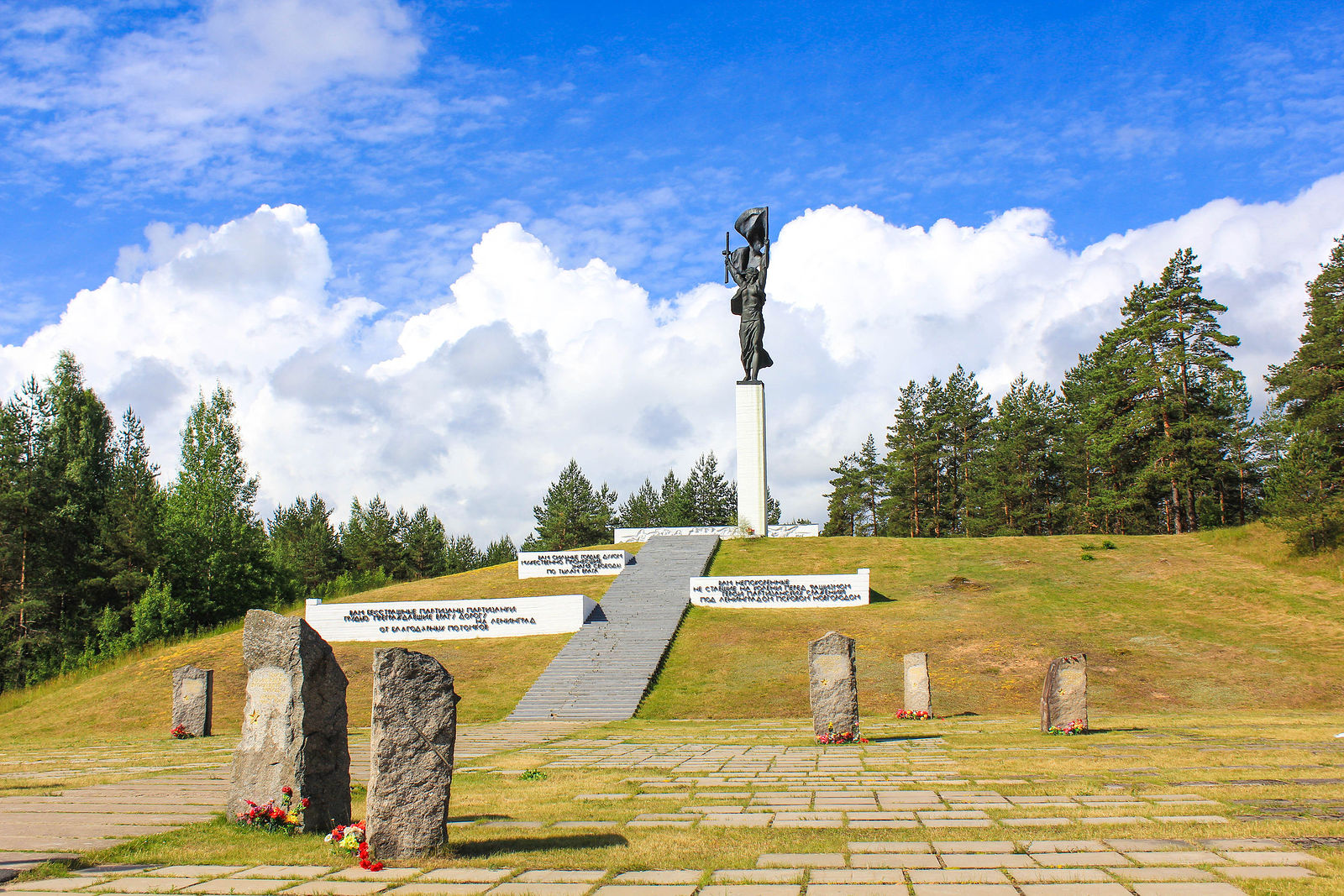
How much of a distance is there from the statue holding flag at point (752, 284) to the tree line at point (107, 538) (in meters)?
29.3

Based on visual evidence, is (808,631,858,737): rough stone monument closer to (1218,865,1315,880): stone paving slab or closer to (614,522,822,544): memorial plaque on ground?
(1218,865,1315,880): stone paving slab

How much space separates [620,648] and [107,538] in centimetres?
3255

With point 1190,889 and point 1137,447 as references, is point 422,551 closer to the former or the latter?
point 1137,447

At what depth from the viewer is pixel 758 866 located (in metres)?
5.65

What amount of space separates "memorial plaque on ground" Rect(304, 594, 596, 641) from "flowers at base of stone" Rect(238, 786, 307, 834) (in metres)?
20.6

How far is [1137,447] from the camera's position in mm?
49438

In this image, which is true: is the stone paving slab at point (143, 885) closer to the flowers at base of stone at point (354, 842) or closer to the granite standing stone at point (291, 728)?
the flowers at base of stone at point (354, 842)

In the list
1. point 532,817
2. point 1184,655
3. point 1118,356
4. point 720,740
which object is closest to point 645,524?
point 1118,356

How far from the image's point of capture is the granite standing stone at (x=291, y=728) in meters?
7.25

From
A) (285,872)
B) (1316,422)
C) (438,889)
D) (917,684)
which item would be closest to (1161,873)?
(438,889)

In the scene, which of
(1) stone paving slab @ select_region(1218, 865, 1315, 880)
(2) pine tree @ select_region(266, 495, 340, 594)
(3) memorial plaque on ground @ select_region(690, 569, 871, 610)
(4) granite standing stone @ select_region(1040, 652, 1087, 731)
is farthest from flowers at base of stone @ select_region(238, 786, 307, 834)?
(2) pine tree @ select_region(266, 495, 340, 594)

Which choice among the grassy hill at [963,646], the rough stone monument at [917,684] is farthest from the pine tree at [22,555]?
the rough stone monument at [917,684]

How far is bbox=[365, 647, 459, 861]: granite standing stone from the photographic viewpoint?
20.1 ft

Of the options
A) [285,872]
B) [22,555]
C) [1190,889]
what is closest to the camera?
[1190,889]
